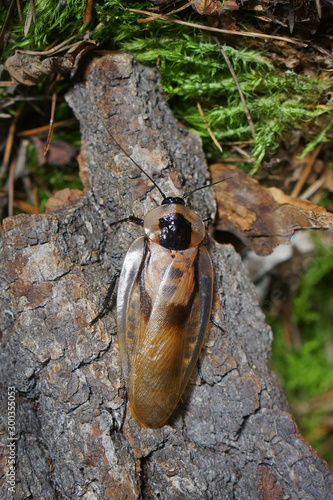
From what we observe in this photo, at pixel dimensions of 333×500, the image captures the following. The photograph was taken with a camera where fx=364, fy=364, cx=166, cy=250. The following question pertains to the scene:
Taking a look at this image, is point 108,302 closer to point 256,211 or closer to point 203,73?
point 256,211

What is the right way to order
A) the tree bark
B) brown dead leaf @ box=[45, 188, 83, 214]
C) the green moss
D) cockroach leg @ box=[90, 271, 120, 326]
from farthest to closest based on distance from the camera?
brown dead leaf @ box=[45, 188, 83, 214] < the green moss < cockroach leg @ box=[90, 271, 120, 326] < the tree bark

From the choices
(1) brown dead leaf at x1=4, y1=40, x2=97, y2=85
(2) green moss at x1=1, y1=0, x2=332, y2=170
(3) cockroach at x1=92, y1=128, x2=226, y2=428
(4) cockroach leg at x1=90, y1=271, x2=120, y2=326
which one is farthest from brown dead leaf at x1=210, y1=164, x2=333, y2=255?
(1) brown dead leaf at x1=4, y1=40, x2=97, y2=85

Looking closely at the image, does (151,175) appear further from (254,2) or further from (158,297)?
(254,2)

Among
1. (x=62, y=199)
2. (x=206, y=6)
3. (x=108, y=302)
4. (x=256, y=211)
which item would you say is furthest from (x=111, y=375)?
(x=206, y=6)

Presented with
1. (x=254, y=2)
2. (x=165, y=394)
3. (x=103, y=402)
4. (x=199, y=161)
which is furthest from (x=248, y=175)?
(x=103, y=402)

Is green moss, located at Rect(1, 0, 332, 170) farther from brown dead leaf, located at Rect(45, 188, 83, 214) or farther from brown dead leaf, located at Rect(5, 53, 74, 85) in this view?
brown dead leaf, located at Rect(45, 188, 83, 214)

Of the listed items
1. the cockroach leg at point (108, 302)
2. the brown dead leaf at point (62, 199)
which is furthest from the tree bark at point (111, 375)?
the brown dead leaf at point (62, 199)

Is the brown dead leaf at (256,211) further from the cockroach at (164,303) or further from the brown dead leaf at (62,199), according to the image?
the brown dead leaf at (62,199)
